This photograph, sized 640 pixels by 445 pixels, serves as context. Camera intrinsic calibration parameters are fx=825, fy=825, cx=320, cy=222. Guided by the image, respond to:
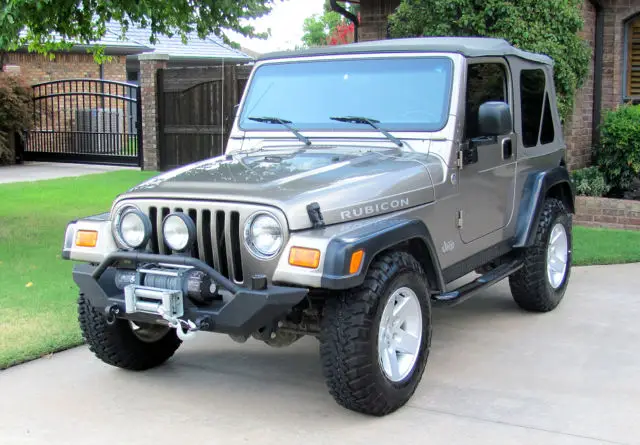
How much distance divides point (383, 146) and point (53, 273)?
395 cm

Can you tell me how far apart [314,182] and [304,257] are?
0.54 metres

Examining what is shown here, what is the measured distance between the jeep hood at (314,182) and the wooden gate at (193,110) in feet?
31.4

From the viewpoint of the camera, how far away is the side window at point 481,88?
5184 millimetres

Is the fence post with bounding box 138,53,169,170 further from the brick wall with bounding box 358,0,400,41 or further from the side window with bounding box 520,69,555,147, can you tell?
the side window with bounding box 520,69,555,147

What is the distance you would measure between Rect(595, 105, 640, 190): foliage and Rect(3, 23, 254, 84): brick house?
1405 centimetres

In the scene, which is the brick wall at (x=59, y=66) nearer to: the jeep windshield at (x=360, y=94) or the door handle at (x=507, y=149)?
the jeep windshield at (x=360, y=94)

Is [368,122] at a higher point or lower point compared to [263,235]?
higher

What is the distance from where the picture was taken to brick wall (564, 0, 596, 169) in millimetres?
10944

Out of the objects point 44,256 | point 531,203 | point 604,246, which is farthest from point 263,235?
point 604,246

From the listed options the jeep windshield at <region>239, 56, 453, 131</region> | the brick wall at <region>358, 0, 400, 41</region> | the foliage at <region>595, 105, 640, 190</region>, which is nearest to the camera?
the jeep windshield at <region>239, 56, 453, 131</region>

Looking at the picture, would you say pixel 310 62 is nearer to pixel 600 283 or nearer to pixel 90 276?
pixel 90 276

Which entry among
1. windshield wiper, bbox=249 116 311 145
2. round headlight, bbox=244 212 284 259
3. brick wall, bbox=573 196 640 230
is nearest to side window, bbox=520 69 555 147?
windshield wiper, bbox=249 116 311 145

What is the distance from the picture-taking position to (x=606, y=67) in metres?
11.5

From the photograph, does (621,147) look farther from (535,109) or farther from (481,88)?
(481,88)
